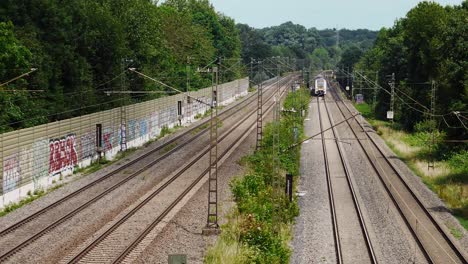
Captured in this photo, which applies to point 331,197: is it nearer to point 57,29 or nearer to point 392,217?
point 392,217

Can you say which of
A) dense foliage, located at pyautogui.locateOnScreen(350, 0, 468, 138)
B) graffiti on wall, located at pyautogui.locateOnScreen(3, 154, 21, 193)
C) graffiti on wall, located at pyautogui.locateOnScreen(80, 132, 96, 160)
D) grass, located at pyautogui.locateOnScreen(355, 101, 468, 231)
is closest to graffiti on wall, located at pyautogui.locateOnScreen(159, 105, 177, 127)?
graffiti on wall, located at pyautogui.locateOnScreen(80, 132, 96, 160)

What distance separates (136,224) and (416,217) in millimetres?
14740

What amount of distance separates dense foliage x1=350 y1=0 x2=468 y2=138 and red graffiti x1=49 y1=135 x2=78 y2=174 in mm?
25727

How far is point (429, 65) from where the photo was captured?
69.7 m

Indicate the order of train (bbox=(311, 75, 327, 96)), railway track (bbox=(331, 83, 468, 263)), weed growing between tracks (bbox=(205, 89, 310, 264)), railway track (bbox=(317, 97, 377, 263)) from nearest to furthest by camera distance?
weed growing between tracks (bbox=(205, 89, 310, 264)) → railway track (bbox=(317, 97, 377, 263)) → railway track (bbox=(331, 83, 468, 263)) → train (bbox=(311, 75, 327, 96))

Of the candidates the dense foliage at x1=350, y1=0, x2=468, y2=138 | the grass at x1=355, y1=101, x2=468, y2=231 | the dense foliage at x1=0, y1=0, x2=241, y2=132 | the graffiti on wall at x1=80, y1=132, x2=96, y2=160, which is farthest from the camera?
the dense foliage at x1=350, y1=0, x2=468, y2=138

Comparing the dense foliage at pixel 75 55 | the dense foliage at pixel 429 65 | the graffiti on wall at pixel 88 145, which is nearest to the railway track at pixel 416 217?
the dense foliage at pixel 429 65

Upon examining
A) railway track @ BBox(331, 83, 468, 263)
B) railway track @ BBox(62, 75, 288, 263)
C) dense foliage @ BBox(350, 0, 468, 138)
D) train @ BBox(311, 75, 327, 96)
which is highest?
dense foliage @ BBox(350, 0, 468, 138)

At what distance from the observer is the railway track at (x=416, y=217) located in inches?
1078

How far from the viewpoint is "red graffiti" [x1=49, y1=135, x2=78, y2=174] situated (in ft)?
128

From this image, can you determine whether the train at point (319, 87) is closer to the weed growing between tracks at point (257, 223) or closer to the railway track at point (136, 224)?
the weed growing between tracks at point (257, 223)

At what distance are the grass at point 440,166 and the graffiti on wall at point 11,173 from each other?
2201 centimetres

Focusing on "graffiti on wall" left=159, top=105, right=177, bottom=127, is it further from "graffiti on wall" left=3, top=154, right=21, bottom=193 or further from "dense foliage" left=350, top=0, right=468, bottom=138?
"graffiti on wall" left=3, top=154, right=21, bottom=193

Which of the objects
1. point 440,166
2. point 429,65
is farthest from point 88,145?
point 429,65
